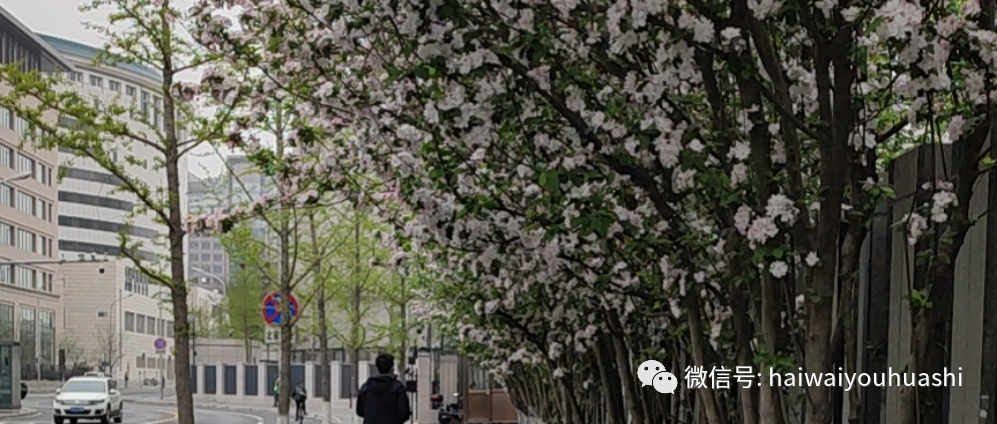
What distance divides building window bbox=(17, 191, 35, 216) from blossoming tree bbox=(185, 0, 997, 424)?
263 feet

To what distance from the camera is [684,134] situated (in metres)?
4.80

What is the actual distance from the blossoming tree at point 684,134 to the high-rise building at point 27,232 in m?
73.7

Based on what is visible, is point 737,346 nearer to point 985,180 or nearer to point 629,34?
point 985,180

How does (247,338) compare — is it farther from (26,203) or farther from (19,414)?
(26,203)

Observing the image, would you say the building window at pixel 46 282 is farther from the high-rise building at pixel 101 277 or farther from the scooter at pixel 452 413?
the scooter at pixel 452 413

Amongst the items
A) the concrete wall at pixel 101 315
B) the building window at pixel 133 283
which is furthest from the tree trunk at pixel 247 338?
the building window at pixel 133 283

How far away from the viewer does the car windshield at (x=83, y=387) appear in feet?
126

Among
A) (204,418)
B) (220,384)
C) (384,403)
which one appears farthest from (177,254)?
(220,384)

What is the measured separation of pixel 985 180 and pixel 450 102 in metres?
2.00

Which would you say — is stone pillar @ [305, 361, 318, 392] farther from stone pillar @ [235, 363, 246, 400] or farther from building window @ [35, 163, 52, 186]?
building window @ [35, 163, 52, 186]

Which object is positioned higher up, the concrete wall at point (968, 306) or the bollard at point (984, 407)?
the concrete wall at point (968, 306)

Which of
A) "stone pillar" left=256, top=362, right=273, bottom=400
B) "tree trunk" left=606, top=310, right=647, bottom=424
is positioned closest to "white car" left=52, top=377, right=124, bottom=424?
"stone pillar" left=256, top=362, right=273, bottom=400

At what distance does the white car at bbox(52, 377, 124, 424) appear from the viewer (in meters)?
37.6

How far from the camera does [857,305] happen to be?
616 centimetres
